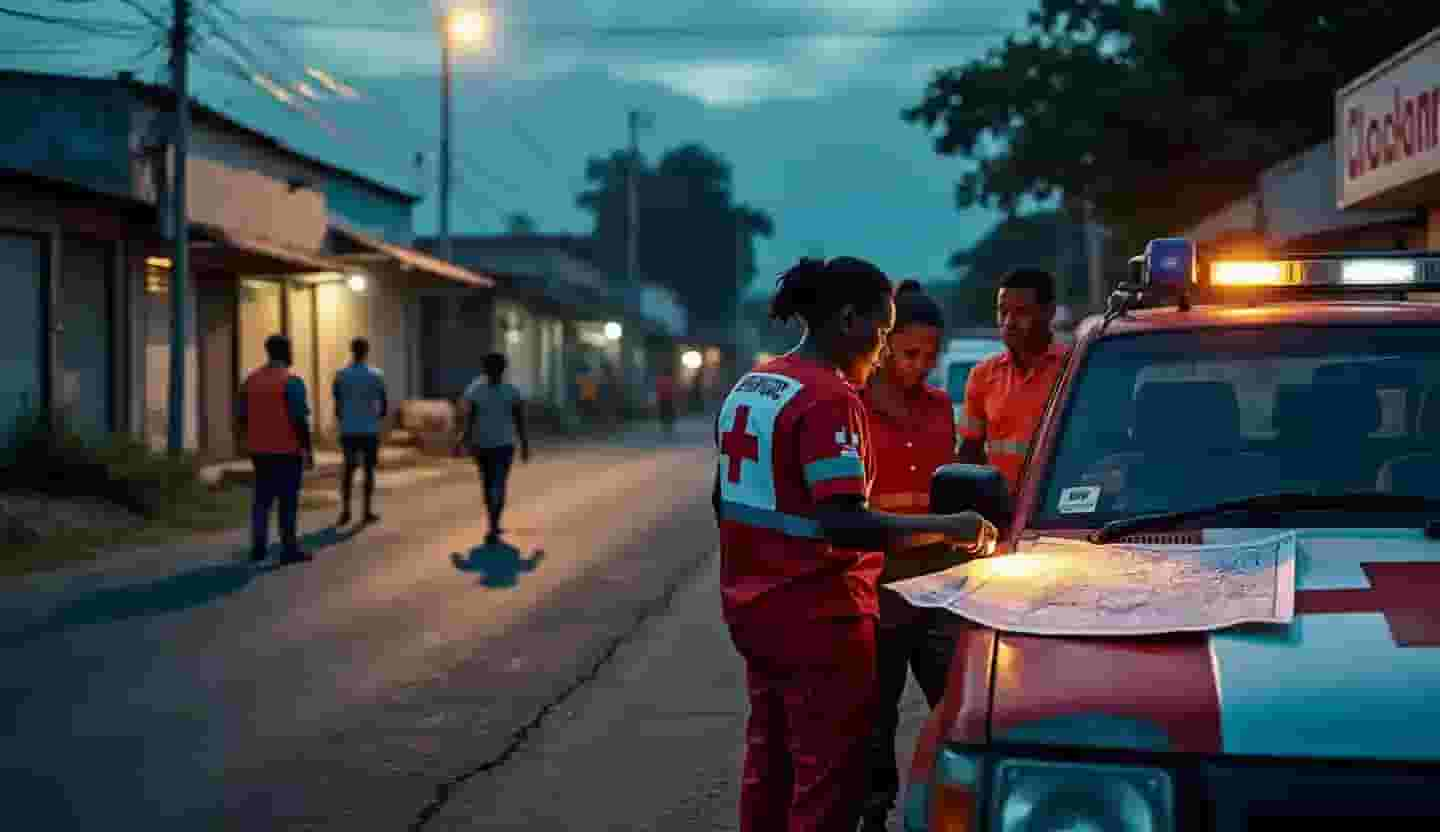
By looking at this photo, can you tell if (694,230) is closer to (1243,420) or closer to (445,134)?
(445,134)

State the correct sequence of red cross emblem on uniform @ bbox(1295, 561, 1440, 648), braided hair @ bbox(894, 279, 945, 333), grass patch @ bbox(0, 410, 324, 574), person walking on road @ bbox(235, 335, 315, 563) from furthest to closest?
grass patch @ bbox(0, 410, 324, 574) < person walking on road @ bbox(235, 335, 315, 563) < braided hair @ bbox(894, 279, 945, 333) < red cross emblem on uniform @ bbox(1295, 561, 1440, 648)

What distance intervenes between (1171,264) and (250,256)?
77.6ft

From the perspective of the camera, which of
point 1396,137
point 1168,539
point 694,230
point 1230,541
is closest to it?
point 1230,541

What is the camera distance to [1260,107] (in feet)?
98.8

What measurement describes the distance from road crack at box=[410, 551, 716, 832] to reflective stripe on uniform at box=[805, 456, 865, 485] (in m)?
2.95

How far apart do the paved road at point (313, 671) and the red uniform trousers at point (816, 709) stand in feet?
8.24

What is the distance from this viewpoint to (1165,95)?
1166 inches

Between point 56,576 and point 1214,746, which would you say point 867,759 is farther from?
point 56,576

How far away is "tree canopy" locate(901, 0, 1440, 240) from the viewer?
1134 inches

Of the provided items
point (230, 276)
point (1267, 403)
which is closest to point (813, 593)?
point (1267, 403)

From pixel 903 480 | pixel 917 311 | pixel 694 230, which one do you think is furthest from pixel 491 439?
pixel 694 230

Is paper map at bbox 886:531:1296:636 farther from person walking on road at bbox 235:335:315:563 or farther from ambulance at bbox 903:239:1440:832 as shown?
person walking on road at bbox 235:335:315:563

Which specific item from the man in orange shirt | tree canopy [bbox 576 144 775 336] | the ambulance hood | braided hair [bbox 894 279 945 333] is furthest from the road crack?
tree canopy [bbox 576 144 775 336]

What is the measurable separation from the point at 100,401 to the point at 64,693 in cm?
1577
